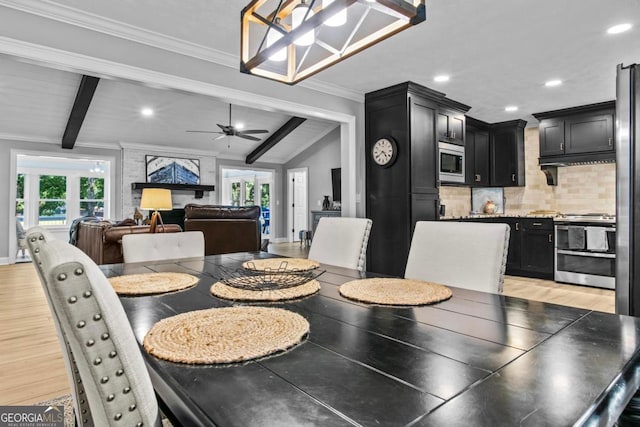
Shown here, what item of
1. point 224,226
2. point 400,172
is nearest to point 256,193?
point 224,226

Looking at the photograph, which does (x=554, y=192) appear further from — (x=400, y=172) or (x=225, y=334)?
(x=225, y=334)

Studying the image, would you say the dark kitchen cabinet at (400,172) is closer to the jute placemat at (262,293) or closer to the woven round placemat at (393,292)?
the woven round placemat at (393,292)

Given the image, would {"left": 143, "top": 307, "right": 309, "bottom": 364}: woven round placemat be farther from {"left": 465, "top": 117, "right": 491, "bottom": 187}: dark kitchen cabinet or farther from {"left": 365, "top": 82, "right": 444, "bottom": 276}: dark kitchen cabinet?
{"left": 465, "top": 117, "right": 491, "bottom": 187}: dark kitchen cabinet

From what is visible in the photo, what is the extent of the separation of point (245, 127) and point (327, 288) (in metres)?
7.21

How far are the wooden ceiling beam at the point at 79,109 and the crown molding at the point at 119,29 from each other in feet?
9.09

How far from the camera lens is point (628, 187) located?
2131 mm

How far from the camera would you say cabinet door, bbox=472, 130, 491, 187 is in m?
5.87

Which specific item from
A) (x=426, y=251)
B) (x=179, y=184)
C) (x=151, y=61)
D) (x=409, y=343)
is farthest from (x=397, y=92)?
(x=179, y=184)

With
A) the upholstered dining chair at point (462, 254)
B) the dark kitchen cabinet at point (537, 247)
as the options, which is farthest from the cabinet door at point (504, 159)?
the upholstered dining chair at point (462, 254)

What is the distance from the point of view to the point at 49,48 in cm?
262

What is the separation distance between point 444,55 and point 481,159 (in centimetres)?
293

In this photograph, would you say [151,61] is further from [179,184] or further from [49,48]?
[179,184]

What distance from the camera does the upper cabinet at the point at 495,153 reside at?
5.77 m

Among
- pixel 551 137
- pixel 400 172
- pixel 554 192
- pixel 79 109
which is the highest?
pixel 79 109
